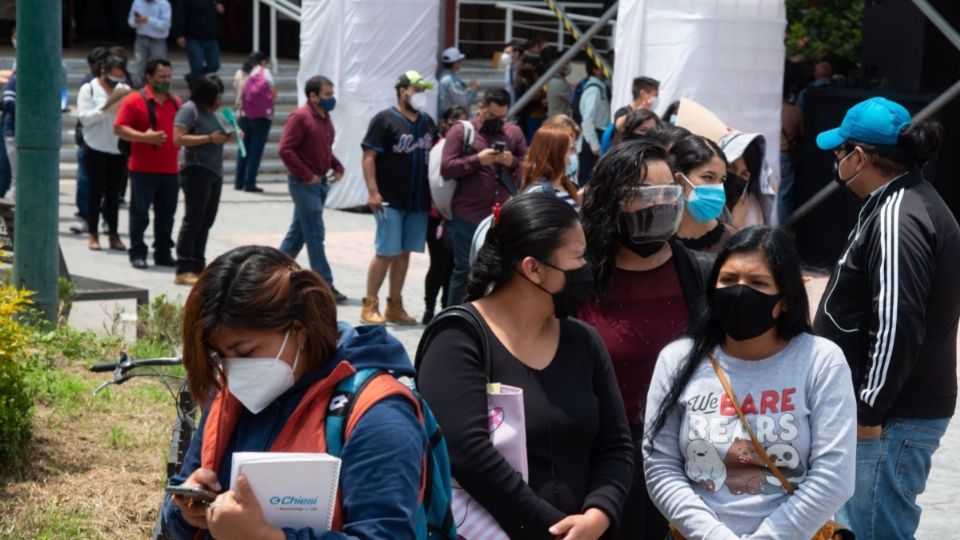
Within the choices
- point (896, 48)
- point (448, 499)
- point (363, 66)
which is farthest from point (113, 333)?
point (896, 48)

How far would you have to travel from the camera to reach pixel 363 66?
16.4 meters

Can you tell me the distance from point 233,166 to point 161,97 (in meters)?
7.46

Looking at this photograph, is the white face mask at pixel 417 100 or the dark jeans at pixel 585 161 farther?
the dark jeans at pixel 585 161

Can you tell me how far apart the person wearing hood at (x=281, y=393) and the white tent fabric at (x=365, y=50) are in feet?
43.3

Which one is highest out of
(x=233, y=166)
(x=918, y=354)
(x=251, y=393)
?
(x=251, y=393)

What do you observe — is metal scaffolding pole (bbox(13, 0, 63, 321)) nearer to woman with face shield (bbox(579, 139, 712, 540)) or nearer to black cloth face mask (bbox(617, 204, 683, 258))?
woman with face shield (bbox(579, 139, 712, 540))

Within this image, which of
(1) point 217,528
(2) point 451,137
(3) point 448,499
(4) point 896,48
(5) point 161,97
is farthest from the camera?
(4) point 896,48

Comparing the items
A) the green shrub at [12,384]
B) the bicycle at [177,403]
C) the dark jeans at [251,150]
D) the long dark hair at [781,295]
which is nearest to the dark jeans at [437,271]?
the green shrub at [12,384]

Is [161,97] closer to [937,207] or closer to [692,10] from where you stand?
[692,10]

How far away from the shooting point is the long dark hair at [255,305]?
9.70 feet

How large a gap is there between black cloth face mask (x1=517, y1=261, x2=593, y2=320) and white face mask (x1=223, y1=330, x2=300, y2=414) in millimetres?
996

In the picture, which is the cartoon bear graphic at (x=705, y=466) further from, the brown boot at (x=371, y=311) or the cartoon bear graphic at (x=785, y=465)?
the brown boot at (x=371, y=311)

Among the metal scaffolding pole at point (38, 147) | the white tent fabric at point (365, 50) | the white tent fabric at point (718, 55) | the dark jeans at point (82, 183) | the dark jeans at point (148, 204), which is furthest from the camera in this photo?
the white tent fabric at point (365, 50)

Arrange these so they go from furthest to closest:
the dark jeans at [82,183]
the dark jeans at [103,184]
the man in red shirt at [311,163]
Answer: the dark jeans at [82,183] < the dark jeans at [103,184] < the man in red shirt at [311,163]
